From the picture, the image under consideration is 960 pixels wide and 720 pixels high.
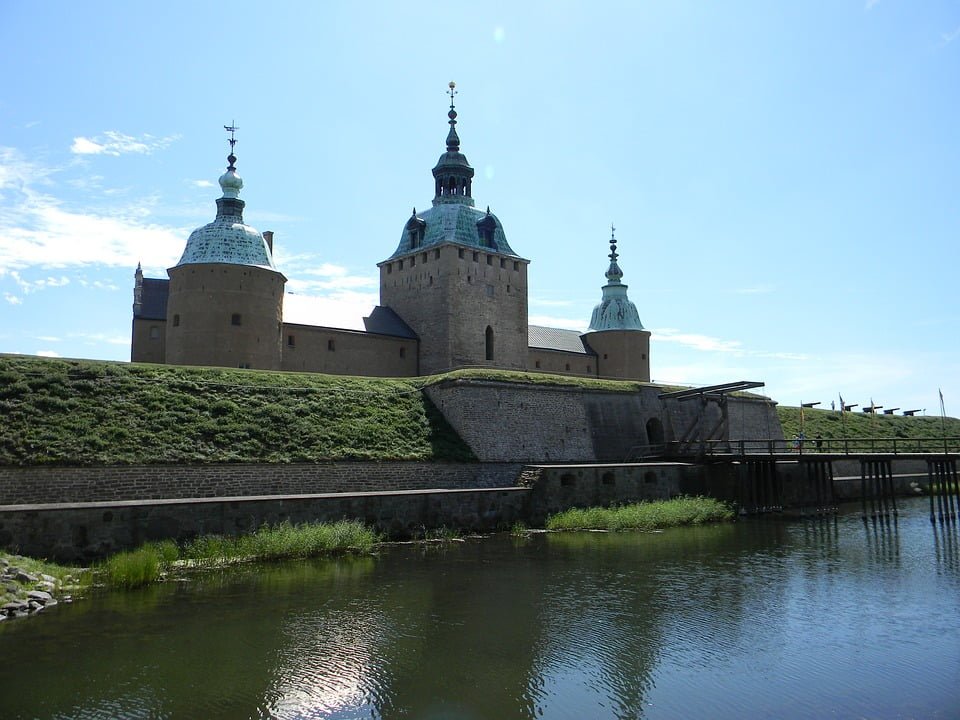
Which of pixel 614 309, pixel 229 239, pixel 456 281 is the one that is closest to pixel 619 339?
pixel 614 309

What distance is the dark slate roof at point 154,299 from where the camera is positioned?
33844 mm

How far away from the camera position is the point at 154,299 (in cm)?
3478

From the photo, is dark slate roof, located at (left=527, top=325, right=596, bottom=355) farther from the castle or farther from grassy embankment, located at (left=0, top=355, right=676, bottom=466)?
grassy embankment, located at (left=0, top=355, right=676, bottom=466)

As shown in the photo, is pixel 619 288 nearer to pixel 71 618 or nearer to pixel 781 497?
pixel 781 497

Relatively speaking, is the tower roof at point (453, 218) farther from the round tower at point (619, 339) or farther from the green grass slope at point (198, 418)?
the green grass slope at point (198, 418)

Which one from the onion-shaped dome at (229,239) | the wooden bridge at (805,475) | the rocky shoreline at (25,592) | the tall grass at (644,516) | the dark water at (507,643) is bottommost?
the dark water at (507,643)

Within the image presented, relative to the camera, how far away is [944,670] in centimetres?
962

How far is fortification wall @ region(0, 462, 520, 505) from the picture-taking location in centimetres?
1773

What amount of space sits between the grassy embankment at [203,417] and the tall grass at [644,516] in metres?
4.82

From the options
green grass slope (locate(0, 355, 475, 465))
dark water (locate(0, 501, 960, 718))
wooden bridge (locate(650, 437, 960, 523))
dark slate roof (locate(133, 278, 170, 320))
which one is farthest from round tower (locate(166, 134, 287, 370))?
wooden bridge (locate(650, 437, 960, 523))

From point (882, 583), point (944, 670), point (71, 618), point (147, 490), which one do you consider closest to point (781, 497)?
point (882, 583)

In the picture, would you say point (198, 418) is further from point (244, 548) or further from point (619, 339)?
point (619, 339)

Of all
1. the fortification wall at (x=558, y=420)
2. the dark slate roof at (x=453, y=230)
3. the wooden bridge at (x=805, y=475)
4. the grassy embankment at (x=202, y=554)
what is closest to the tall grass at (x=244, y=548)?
the grassy embankment at (x=202, y=554)

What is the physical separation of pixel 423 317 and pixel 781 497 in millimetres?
19744
